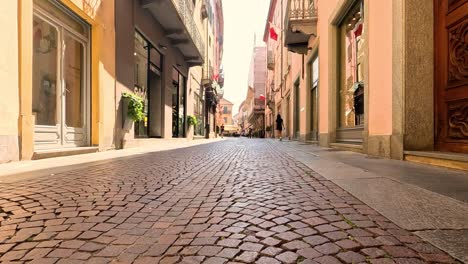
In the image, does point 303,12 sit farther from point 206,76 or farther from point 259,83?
point 259,83

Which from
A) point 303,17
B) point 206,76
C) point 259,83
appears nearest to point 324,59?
point 303,17

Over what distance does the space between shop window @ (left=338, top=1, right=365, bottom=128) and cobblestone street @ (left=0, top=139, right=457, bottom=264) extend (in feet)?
17.1

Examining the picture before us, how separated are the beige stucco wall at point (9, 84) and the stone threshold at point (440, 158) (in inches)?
240

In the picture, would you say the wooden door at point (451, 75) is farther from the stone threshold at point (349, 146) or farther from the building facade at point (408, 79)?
the stone threshold at point (349, 146)

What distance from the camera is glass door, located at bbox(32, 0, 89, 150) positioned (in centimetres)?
635

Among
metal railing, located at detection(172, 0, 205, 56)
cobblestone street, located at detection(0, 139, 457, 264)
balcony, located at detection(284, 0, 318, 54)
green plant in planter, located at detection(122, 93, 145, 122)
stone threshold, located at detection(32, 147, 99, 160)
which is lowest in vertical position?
cobblestone street, located at detection(0, 139, 457, 264)

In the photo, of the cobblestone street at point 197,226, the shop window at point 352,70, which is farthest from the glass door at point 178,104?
the cobblestone street at point 197,226

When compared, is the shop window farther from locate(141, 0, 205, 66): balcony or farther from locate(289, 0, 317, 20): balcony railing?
locate(141, 0, 205, 66): balcony

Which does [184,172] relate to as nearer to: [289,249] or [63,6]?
[289,249]

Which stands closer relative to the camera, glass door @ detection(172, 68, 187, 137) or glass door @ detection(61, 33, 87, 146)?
glass door @ detection(61, 33, 87, 146)

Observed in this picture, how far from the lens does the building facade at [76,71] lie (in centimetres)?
536

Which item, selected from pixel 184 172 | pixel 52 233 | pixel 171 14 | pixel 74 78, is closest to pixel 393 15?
pixel 184 172

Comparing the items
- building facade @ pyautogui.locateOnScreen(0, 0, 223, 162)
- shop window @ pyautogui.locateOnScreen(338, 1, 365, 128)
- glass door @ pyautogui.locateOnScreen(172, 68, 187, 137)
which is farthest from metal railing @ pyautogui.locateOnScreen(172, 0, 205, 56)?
shop window @ pyautogui.locateOnScreen(338, 1, 365, 128)

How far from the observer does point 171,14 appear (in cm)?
1235
